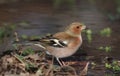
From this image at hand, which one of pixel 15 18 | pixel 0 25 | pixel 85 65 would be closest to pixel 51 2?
pixel 15 18

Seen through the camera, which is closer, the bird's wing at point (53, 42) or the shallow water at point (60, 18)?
the bird's wing at point (53, 42)

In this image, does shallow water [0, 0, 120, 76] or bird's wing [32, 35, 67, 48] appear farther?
shallow water [0, 0, 120, 76]

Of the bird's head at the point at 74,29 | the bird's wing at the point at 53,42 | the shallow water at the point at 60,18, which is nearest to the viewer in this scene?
the bird's wing at the point at 53,42

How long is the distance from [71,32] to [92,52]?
1116 mm

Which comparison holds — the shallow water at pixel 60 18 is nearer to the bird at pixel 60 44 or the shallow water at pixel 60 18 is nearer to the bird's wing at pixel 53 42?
the bird at pixel 60 44

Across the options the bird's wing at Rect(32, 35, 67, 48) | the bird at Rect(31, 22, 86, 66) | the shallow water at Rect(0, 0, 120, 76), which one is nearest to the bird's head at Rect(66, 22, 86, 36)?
the bird at Rect(31, 22, 86, 66)

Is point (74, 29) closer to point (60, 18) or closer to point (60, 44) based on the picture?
point (60, 44)

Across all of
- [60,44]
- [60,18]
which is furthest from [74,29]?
[60,18]

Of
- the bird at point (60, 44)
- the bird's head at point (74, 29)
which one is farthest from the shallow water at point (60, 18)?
the bird at point (60, 44)

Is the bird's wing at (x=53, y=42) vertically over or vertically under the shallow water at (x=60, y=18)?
over

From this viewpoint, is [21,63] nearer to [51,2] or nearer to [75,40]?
[75,40]

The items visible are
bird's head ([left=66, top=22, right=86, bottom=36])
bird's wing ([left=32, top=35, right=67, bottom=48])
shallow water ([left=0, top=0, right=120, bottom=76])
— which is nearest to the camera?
bird's wing ([left=32, top=35, right=67, bottom=48])

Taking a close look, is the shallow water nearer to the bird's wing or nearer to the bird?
the bird

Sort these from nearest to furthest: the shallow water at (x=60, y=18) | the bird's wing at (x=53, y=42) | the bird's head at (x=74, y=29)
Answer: the bird's wing at (x=53, y=42)
the bird's head at (x=74, y=29)
the shallow water at (x=60, y=18)
